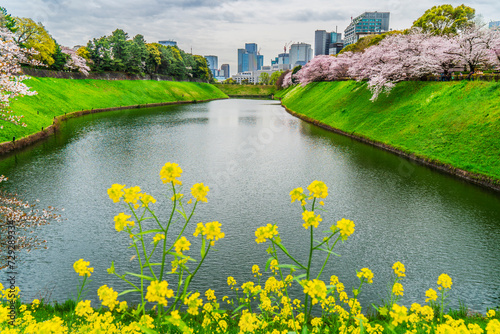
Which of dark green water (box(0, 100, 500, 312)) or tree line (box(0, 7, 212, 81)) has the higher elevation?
tree line (box(0, 7, 212, 81))

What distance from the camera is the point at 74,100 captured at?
56.7 metres

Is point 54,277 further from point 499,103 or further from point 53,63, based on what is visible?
point 53,63

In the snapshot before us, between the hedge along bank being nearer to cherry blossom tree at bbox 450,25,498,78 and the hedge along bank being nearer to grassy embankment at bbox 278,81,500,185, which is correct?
grassy embankment at bbox 278,81,500,185

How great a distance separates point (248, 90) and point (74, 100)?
106m

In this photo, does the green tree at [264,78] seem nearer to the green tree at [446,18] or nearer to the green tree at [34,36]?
the green tree at [446,18]

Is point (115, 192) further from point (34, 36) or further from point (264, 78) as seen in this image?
point (264, 78)

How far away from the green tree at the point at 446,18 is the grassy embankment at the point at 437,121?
28105 millimetres

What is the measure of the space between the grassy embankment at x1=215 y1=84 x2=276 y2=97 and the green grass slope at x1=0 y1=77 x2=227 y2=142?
40.2 m

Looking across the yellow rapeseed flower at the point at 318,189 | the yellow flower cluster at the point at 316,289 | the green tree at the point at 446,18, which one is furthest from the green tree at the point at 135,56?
the yellow flower cluster at the point at 316,289

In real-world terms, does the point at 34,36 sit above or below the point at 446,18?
below

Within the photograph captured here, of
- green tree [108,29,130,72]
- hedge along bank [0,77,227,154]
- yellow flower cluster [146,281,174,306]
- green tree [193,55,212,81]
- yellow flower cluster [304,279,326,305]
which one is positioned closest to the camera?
yellow flower cluster [146,281,174,306]

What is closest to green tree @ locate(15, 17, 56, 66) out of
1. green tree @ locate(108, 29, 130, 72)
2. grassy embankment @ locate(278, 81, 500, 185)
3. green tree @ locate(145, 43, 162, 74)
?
green tree @ locate(108, 29, 130, 72)

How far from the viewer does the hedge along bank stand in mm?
29761

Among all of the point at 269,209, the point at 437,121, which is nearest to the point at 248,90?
the point at 437,121
